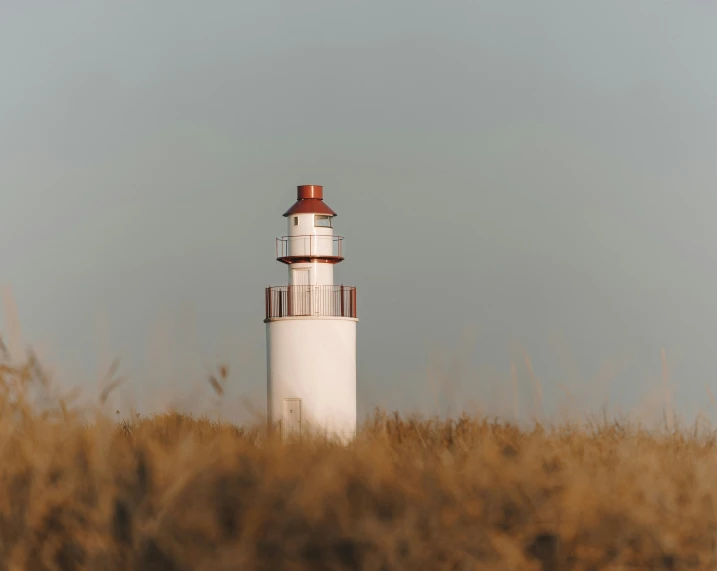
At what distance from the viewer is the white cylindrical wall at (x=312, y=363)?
1285cm

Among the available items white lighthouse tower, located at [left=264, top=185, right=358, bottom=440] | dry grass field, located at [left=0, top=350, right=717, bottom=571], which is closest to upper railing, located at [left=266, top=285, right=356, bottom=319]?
white lighthouse tower, located at [left=264, top=185, right=358, bottom=440]

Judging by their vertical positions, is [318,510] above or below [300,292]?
below

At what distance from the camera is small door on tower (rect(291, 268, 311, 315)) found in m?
13.5

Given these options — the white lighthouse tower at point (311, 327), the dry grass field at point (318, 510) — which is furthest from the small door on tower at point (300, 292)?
the dry grass field at point (318, 510)

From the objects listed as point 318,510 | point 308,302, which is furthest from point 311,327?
point 318,510

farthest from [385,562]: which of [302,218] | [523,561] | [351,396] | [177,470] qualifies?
[302,218]

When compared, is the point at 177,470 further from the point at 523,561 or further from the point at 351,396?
the point at 351,396

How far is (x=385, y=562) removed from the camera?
287 cm

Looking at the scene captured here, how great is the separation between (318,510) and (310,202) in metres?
11.4

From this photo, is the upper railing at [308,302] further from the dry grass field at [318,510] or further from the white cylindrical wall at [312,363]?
the dry grass field at [318,510]

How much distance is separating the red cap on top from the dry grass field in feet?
34.5

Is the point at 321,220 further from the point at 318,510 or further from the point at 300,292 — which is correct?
the point at 318,510

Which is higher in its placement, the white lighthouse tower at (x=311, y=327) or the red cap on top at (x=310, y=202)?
the red cap on top at (x=310, y=202)

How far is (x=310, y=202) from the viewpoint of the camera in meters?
14.1
